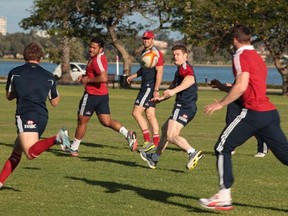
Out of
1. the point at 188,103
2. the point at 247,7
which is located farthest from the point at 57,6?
the point at 188,103

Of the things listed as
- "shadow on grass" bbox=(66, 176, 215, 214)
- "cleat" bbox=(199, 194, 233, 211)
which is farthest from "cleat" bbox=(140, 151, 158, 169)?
"cleat" bbox=(199, 194, 233, 211)

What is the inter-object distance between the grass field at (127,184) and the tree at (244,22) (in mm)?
30165

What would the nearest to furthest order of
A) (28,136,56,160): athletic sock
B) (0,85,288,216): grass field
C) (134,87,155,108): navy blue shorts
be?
(0,85,288,216): grass field < (28,136,56,160): athletic sock < (134,87,155,108): navy blue shorts

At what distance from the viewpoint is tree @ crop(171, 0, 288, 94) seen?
46812 millimetres

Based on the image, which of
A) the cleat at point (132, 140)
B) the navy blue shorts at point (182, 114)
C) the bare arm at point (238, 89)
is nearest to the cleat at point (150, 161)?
the navy blue shorts at point (182, 114)

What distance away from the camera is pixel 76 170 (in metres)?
12.9

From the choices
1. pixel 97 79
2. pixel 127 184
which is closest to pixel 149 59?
pixel 97 79

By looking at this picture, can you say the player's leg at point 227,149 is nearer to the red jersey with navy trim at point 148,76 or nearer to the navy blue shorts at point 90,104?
the navy blue shorts at point 90,104

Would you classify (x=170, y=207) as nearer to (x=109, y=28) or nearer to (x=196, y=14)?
(x=196, y=14)

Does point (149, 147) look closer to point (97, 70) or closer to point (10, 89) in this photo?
point (97, 70)

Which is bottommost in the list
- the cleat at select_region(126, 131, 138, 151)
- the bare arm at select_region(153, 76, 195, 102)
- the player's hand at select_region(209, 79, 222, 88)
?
the cleat at select_region(126, 131, 138, 151)

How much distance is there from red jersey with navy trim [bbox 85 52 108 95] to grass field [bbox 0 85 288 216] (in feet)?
3.79

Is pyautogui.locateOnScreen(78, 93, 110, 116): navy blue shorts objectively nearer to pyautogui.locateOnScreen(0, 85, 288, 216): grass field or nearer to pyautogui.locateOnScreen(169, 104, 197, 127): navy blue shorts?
pyautogui.locateOnScreen(0, 85, 288, 216): grass field

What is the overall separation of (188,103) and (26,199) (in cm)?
382
